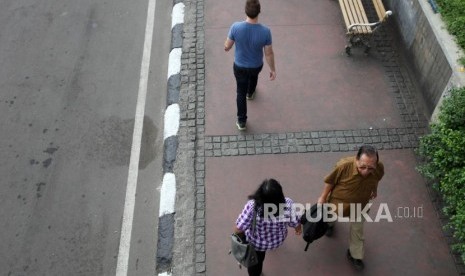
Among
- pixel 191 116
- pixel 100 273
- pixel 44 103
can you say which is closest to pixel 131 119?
pixel 191 116

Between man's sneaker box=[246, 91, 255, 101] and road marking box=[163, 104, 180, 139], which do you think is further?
man's sneaker box=[246, 91, 255, 101]

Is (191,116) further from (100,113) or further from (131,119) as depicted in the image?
(100,113)

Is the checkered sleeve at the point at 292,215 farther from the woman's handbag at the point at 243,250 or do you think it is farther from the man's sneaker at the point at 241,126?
the man's sneaker at the point at 241,126

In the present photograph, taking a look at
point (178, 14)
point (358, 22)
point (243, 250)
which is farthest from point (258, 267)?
point (178, 14)

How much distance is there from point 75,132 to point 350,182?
4.13 m

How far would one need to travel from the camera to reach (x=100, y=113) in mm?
6793

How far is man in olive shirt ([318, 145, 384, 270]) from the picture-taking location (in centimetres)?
413

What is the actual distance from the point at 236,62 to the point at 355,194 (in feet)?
7.72

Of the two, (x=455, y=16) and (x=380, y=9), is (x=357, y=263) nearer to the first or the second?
(x=455, y=16)

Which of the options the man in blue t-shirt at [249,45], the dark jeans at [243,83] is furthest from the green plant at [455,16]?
the dark jeans at [243,83]

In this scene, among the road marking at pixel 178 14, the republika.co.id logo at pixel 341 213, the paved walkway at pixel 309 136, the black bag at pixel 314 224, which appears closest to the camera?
the republika.co.id logo at pixel 341 213

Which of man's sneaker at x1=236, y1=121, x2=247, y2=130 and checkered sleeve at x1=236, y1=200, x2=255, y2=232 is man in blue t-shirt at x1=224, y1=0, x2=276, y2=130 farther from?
checkered sleeve at x1=236, y1=200, x2=255, y2=232

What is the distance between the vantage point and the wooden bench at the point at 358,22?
712 centimetres

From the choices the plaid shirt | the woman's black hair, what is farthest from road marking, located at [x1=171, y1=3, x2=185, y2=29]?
the woman's black hair
